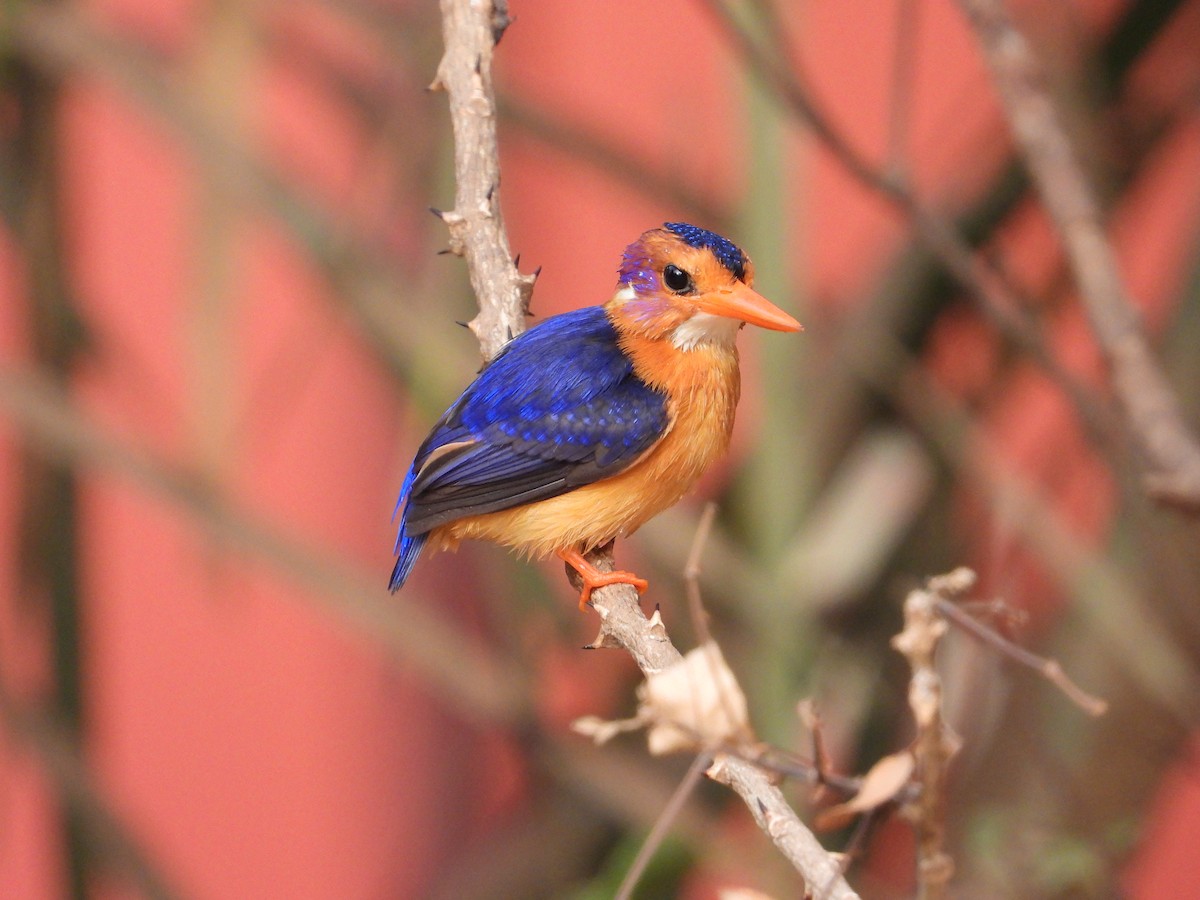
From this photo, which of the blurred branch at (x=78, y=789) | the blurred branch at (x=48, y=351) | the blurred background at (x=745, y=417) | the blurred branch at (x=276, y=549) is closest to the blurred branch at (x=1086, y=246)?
the blurred background at (x=745, y=417)

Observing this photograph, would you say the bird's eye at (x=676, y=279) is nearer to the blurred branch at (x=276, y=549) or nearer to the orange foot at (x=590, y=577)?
the orange foot at (x=590, y=577)

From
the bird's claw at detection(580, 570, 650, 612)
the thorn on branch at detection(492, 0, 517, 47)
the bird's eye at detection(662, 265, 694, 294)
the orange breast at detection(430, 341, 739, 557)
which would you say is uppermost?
the thorn on branch at detection(492, 0, 517, 47)

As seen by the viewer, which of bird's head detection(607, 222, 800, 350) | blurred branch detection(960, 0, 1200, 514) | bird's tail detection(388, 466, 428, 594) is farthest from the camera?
bird's tail detection(388, 466, 428, 594)

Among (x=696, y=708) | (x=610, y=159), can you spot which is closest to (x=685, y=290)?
(x=610, y=159)

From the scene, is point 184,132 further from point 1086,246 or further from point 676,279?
point 1086,246

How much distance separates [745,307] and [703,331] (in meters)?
0.20

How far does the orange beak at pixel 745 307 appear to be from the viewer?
5.10 ft

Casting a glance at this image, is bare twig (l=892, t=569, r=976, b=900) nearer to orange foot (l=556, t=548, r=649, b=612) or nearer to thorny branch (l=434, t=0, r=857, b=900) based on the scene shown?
thorny branch (l=434, t=0, r=857, b=900)

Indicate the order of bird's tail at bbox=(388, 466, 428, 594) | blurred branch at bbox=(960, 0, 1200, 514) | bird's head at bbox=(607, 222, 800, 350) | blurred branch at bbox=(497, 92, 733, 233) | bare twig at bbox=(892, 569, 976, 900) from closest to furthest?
bare twig at bbox=(892, 569, 976, 900) → blurred branch at bbox=(960, 0, 1200, 514) → bird's head at bbox=(607, 222, 800, 350) → bird's tail at bbox=(388, 466, 428, 594) → blurred branch at bbox=(497, 92, 733, 233)

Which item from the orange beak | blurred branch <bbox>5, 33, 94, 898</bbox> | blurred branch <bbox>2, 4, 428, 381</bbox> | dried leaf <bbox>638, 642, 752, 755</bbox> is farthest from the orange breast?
blurred branch <bbox>5, 33, 94, 898</bbox>

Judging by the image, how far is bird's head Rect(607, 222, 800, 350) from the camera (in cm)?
171

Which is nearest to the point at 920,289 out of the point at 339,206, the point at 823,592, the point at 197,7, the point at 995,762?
the point at 823,592

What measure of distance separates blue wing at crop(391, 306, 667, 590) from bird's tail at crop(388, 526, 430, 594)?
77mm

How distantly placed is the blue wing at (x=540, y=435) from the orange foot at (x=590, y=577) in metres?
0.09
